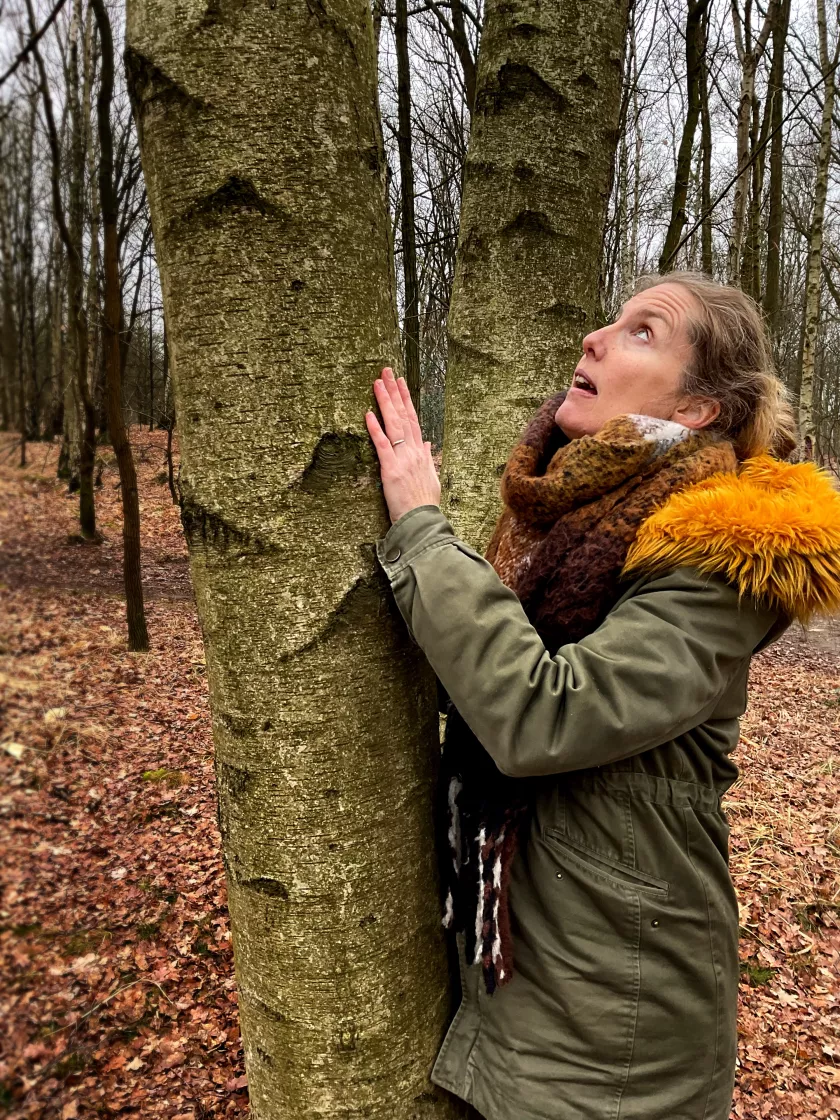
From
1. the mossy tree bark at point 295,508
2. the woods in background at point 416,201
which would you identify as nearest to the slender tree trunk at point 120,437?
the woods in background at point 416,201

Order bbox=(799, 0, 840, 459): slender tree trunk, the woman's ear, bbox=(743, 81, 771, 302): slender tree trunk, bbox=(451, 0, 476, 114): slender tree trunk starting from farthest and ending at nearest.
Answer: bbox=(743, 81, 771, 302): slender tree trunk → bbox=(799, 0, 840, 459): slender tree trunk → bbox=(451, 0, 476, 114): slender tree trunk → the woman's ear

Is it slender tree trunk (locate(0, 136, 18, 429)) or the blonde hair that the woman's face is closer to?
the blonde hair

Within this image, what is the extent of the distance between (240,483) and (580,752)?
0.64 m

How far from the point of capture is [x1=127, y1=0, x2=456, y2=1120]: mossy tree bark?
3.27ft

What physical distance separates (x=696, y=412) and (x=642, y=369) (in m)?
0.14

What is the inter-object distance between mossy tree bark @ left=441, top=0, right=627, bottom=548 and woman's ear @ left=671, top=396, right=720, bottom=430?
578mm

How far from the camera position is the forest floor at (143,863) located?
0.72 m

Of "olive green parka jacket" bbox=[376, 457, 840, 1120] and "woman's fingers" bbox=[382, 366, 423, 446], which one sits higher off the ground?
"woman's fingers" bbox=[382, 366, 423, 446]

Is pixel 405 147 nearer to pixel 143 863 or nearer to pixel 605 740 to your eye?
pixel 143 863

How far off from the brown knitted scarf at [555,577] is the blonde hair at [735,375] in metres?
0.11

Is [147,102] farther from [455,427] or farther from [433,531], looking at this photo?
[455,427]

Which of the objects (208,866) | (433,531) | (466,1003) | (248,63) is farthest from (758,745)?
(248,63)

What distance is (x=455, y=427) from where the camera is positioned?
215cm

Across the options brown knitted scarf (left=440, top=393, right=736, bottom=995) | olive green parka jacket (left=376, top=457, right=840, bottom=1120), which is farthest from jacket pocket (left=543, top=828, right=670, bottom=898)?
brown knitted scarf (left=440, top=393, right=736, bottom=995)
